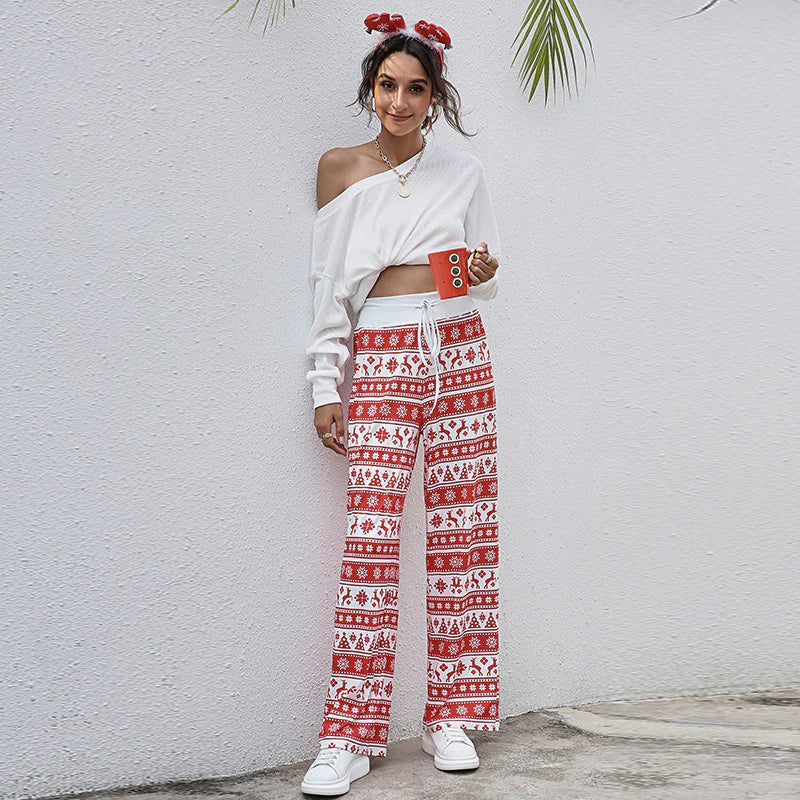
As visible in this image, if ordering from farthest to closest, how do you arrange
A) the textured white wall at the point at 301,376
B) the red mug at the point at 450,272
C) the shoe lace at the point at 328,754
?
1. the red mug at the point at 450,272
2. the shoe lace at the point at 328,754
3. the textured white wall at the point at 301,376

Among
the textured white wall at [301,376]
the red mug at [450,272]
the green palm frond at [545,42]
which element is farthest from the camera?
the green palm frond at [545,42]

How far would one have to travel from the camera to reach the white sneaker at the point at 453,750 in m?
2.66

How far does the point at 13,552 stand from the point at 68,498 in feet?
0.56

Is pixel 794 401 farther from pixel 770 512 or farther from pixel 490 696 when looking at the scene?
pixel 490 696

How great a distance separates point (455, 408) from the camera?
2723 millimetres

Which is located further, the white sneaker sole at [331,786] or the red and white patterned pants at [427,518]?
the red and white patterned pants at [427,518]

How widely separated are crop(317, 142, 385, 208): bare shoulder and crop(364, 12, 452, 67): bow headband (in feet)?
0.92

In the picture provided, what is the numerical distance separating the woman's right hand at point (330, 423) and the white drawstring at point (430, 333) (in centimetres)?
26

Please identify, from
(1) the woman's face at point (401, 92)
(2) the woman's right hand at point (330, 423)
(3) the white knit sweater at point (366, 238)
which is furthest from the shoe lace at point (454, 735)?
(1) the woman's face at point (401, 92)

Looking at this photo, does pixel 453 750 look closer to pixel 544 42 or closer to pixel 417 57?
pixel 417 57

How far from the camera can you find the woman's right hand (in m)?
2.69

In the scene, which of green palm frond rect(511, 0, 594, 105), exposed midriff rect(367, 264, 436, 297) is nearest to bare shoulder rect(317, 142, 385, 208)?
exposed midriff rect(367, 264, 436, 297)

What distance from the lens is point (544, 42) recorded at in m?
3.09

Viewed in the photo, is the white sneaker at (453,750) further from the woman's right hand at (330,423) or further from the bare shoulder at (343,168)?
the bare shoulder at (343,168)
